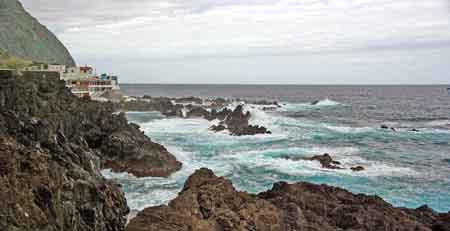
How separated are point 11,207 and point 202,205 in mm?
4986

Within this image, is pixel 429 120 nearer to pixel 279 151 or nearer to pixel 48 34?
pixel 279 151

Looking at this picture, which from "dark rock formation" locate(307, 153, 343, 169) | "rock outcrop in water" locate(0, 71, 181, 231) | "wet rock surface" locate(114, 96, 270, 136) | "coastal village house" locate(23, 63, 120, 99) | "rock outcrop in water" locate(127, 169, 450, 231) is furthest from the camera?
"coastal village house" locate(23, 63, 120, 99)

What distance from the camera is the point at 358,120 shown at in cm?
6588

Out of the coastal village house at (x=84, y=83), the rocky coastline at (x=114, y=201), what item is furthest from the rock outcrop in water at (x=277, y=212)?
the coastal village house at (x=84, y=83)

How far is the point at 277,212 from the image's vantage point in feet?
44.7

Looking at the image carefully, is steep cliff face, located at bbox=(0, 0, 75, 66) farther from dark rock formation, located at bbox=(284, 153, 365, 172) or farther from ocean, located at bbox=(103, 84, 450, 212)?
dark rock formation, located at bbox=(284, 153, 365, 172)

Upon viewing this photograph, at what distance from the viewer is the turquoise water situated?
922 inches

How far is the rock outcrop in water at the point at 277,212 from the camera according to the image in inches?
453

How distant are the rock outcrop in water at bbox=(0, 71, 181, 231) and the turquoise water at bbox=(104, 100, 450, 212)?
2.17 meters

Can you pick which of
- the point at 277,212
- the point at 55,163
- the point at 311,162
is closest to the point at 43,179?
the point at 55,163

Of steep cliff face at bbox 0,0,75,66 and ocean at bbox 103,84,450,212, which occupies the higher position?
steep cliff face at bbox 0,0,75,66

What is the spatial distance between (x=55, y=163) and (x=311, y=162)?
64.6ft

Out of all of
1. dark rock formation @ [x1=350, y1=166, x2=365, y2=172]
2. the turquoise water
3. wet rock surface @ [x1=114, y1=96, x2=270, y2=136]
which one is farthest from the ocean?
wet rock surface @ [x1=114, y1=96, x2=270, y2=136]

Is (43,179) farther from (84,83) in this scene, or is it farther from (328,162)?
(84,83)
